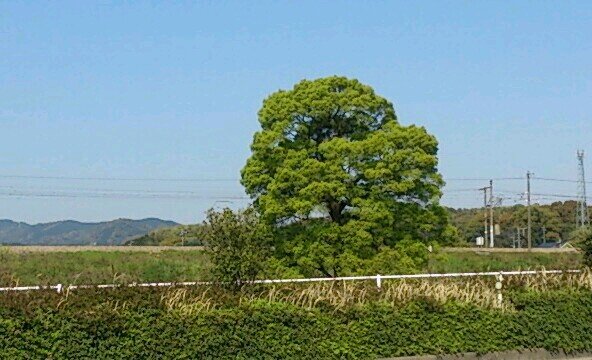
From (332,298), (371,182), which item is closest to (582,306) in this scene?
(332,298)

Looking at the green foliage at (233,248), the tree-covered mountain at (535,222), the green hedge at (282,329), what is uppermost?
the tree-covered mountain at (535,222)

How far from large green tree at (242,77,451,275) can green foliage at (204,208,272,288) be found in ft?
43.0

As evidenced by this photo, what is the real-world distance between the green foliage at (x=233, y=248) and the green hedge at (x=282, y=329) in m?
1.29

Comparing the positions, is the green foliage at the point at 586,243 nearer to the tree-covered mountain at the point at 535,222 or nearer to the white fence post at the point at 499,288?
the white fence post at the point at 499,288

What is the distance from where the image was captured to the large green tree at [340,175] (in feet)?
98.3

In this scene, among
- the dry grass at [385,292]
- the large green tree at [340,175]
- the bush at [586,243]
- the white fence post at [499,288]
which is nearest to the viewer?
the dry grass at [385,292]

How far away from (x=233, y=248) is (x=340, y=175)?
47.0 feet

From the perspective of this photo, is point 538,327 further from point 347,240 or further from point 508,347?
point 347,240

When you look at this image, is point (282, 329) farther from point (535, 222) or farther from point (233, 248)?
point (535, 222)

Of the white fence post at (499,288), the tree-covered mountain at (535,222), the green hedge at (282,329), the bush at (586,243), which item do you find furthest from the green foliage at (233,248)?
the tree-covered mountain at (535,222)

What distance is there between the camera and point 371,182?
30766mm

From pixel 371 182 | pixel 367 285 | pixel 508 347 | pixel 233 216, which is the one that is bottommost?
pixel 508 347

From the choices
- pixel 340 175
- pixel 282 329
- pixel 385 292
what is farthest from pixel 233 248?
pixel 340 175

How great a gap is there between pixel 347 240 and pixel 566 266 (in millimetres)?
8729
